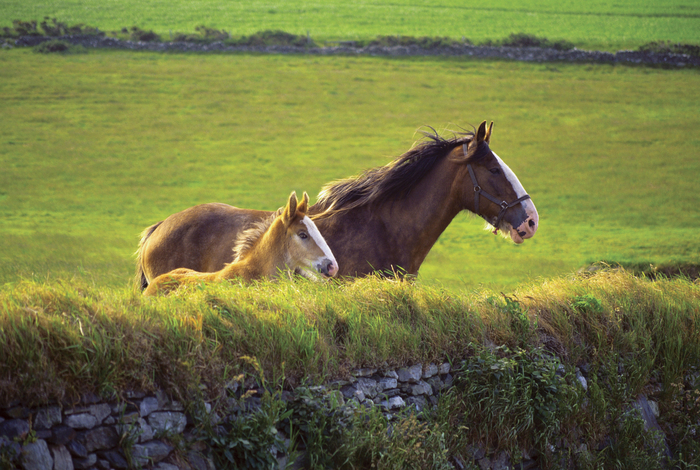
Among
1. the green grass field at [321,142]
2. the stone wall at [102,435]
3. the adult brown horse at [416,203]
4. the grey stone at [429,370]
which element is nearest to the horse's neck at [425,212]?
Answer: the adult brown horse at [416,203]

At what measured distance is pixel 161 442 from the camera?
397 centimetres

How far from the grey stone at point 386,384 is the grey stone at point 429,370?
13.4 inches

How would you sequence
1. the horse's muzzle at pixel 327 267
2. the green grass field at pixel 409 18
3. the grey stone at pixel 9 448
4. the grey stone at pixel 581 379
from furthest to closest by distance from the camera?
the green grass field at pixel 409 18 < the horse's muzzle at pixel 327 267 < the grey stone at pixel 581 379 < the grey stone at pixel 9 448

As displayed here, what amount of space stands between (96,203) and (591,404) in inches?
872

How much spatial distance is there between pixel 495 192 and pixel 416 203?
947 mm

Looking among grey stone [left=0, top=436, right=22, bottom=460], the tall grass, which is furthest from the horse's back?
grey stone [left=0, top=436, right=22, bottom=460]

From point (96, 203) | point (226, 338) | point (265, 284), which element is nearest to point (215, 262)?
point (265, 284)

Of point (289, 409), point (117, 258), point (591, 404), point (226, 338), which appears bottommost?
point (117, 258)

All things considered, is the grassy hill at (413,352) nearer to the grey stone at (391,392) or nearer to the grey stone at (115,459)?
the grey stone at (391,392)

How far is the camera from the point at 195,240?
8.41 metres

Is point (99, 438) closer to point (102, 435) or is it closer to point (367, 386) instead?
point (102, 435)

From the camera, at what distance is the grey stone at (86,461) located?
12.2 ft

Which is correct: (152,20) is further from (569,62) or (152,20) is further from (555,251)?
(555,251)

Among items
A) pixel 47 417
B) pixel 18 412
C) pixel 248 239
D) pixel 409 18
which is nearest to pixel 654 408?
pixel 248 239
